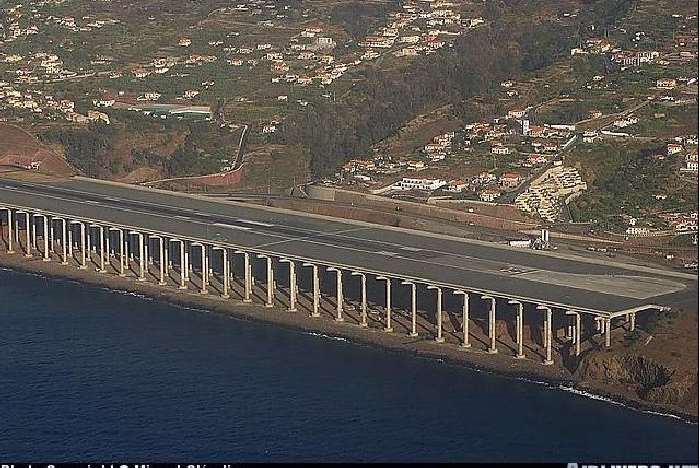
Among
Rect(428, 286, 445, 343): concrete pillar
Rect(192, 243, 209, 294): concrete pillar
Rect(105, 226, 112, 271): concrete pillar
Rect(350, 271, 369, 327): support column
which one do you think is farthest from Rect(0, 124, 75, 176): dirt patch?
Rect(428, 286, 445, 343): concrete pillar

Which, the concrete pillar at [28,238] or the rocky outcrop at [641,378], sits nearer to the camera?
the rocky outcrop at [641,378]

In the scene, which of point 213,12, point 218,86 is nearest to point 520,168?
point 218,86

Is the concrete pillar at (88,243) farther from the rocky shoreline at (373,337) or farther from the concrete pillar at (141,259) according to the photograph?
the concrete pillar at (141,259)

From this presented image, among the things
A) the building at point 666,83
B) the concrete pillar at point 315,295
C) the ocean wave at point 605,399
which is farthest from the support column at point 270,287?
the building at point 666,83

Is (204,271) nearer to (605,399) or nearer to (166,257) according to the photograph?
(166,257)

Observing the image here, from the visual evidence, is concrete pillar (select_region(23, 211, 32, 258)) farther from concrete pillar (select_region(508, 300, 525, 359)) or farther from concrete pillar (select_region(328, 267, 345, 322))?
concrete pillar (select_region(508, 300, 525, 359))

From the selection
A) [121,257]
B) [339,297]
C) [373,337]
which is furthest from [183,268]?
[373,337]
